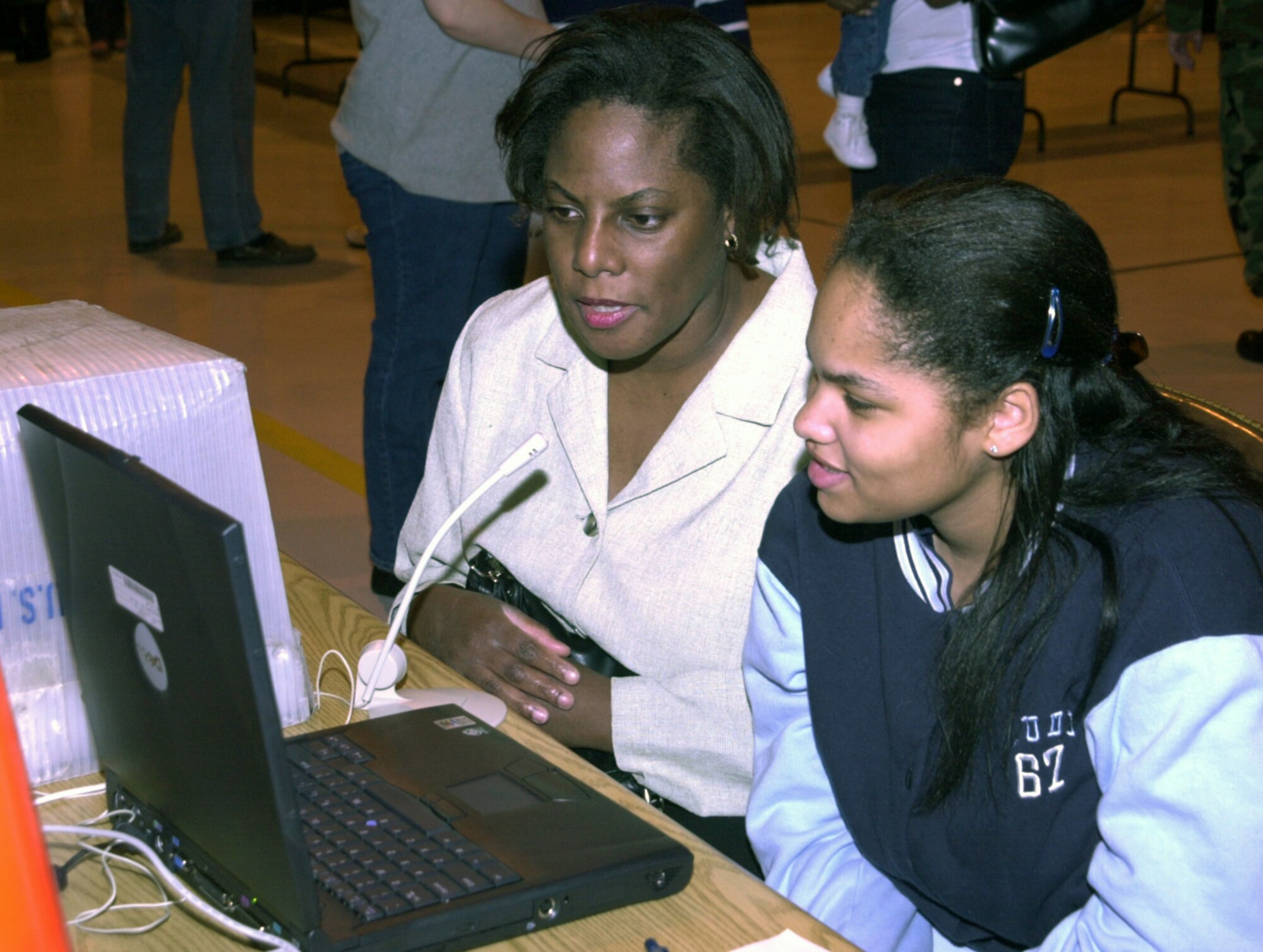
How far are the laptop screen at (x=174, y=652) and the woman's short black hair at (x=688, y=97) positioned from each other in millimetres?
775

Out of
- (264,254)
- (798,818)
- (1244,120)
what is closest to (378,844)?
(798,818)

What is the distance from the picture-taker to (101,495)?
94cm

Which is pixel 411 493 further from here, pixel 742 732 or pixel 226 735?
pixel 226 735

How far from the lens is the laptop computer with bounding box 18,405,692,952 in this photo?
0.86 metres

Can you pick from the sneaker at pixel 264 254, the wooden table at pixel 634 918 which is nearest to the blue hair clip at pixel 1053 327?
the wooden table at pixel 634 918

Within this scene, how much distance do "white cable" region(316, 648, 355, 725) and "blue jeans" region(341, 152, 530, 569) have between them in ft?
4.33

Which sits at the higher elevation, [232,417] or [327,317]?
[232,417]

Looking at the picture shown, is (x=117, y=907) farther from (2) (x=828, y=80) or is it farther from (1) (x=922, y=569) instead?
(2) (x=828, y=80)

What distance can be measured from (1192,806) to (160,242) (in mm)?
5410

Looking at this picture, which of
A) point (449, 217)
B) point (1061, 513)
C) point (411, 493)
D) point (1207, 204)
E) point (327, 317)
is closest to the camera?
point (1061, 513)

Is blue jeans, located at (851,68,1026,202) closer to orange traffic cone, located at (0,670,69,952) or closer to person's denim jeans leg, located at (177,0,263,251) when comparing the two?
orange traffic cone, located at (0,670,69,952)

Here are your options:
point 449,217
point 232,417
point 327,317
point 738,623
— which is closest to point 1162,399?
point 738,623

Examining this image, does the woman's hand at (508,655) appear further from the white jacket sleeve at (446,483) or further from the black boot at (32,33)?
the black boot at (32,33)

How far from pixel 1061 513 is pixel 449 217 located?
5.64 feet
